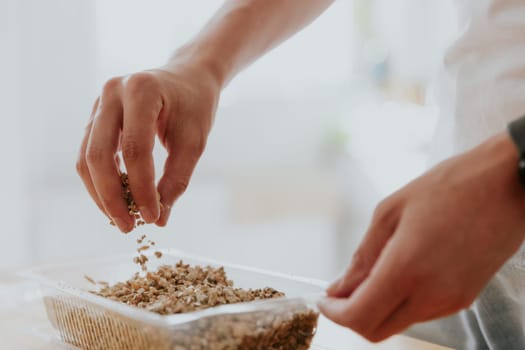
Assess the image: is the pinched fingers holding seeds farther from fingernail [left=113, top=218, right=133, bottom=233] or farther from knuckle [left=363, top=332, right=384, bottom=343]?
knuckle [left=363, top=332, right=384, bottom=343]

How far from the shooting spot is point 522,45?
1.08m

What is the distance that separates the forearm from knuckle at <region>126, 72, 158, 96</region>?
0.10 meters

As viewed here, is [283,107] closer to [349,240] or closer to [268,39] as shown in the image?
[349,240]

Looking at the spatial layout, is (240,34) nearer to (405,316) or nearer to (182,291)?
(182,291)

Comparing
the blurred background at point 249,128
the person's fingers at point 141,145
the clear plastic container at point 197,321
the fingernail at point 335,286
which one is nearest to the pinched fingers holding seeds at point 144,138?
the person's fingers at point 141,145

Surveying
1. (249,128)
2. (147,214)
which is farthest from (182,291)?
(249,128)

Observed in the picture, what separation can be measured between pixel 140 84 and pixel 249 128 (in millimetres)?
2184

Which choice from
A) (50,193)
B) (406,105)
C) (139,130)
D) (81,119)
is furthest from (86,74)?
(139,130)

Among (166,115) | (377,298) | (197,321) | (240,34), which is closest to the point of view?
(377,298)

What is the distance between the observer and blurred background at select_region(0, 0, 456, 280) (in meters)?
2.50

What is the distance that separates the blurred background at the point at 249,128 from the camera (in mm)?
2502

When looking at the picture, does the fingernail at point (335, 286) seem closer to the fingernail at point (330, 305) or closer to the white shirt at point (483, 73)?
the fingernail at point (330, 305)

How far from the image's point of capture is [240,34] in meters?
1.15

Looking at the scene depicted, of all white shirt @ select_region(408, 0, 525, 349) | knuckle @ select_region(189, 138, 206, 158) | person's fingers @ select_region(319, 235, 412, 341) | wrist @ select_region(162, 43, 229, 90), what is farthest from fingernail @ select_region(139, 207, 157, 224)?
white shirt @ select_region(408, 0, 525, 349)
